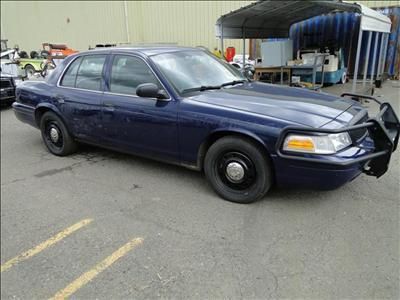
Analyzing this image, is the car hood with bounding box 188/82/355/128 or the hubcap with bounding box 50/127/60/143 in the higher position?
the car hood with bounding box 188/82/355/128

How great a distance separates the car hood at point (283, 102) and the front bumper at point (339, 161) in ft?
0.82

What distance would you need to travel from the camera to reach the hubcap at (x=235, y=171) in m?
3.65

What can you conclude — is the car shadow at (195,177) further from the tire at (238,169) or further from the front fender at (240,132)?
the front fender at (240,132)

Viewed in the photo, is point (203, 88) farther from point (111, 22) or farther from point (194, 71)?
point (111, 22)

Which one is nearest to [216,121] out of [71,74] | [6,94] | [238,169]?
[238,169]

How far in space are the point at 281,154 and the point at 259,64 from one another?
349 inches

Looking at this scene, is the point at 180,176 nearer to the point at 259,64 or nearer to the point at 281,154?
the point at 281,154

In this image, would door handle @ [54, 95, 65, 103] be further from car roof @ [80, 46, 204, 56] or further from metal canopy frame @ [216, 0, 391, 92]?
metal canopy frame @ [216, 0, 391, 92]

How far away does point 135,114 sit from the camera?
166 inches

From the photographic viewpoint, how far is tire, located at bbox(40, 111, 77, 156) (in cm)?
525

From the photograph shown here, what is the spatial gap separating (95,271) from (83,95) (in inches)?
107

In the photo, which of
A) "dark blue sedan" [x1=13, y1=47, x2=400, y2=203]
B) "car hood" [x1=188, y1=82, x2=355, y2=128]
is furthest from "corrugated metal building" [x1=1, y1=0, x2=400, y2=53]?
"dark blue sedan" [x1=13, y1=47, x2=400, y2=203]

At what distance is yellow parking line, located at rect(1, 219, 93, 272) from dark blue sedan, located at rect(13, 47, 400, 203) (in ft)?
4.12

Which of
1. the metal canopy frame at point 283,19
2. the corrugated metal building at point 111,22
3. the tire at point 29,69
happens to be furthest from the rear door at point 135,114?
the corrugated metal building at point 111,22
